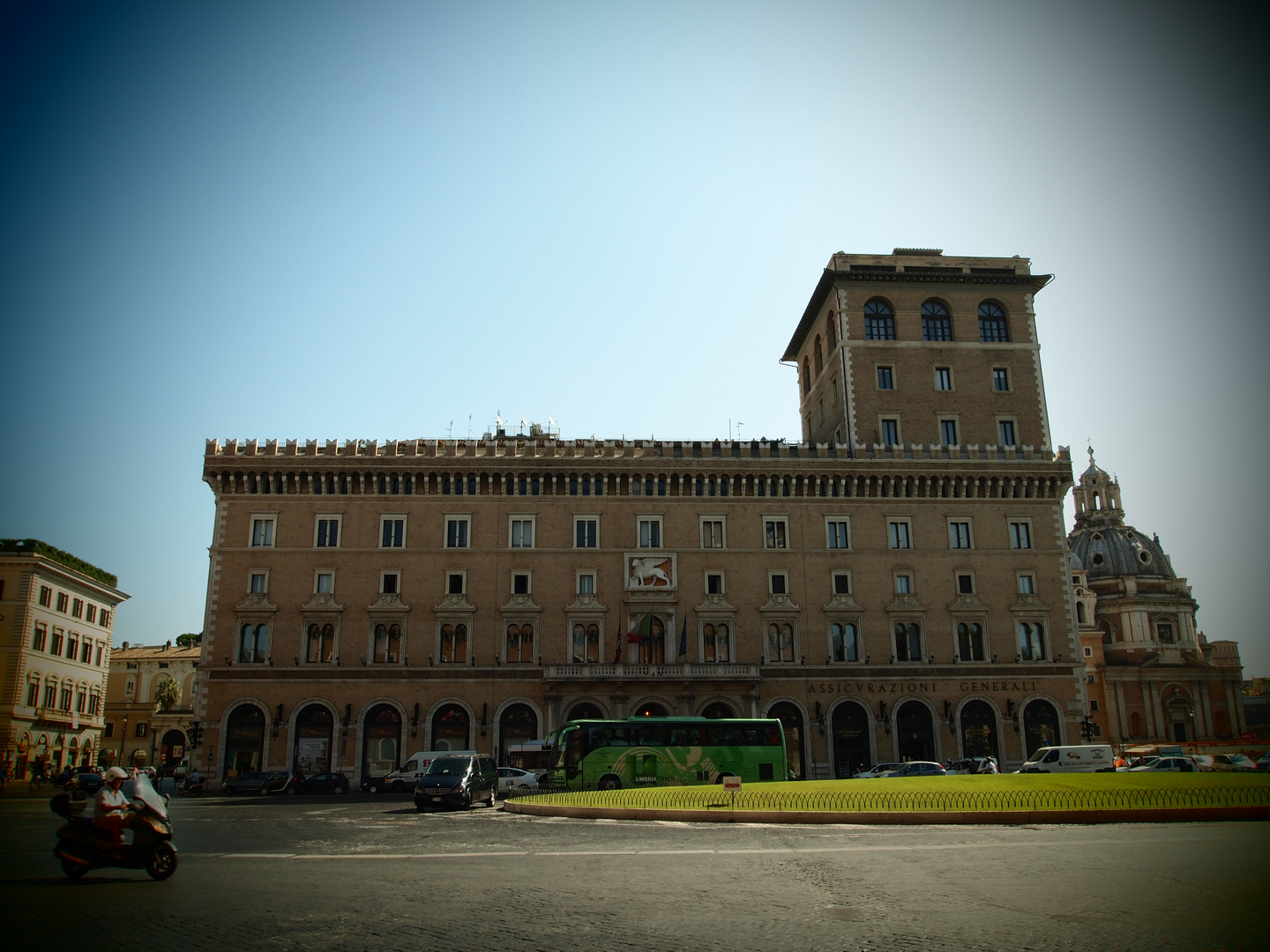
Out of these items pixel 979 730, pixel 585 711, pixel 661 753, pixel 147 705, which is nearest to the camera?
pixel 661 753

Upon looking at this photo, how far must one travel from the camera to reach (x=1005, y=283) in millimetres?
65062

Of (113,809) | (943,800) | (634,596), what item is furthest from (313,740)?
(113,809)

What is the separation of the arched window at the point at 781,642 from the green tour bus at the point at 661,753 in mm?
13510

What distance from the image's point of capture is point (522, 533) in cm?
5822

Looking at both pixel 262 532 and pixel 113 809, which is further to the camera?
pixel 262 532

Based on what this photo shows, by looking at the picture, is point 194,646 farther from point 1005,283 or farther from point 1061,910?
point 1061,910

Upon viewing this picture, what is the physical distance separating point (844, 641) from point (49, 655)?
183ft

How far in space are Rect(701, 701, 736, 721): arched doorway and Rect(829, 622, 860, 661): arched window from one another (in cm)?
702

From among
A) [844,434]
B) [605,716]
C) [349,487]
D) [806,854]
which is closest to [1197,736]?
[844,434]

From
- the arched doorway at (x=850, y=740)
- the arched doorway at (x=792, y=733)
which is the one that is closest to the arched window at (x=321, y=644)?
the arched doorway at (x=792, y=733)

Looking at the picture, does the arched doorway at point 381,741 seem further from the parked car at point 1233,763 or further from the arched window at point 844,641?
the parked car at point 1233,763

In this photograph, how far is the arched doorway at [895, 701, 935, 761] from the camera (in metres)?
56.1

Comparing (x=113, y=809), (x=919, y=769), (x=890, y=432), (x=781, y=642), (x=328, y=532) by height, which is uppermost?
(x=890, y=432)

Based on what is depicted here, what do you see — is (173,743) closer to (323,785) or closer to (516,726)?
(323,785)
